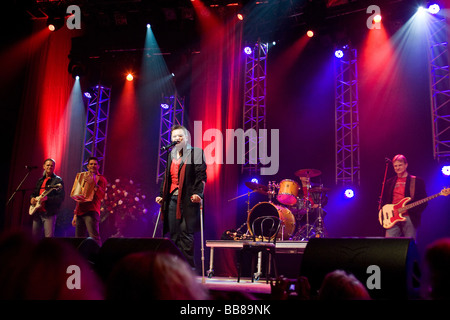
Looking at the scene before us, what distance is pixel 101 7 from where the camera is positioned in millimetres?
10039

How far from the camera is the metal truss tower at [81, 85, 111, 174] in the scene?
36.3 ft

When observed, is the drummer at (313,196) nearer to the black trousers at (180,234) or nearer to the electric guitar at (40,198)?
the black trousers at (180,234)

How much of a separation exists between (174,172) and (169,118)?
5921 millimetres

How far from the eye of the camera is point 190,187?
5.50 metres

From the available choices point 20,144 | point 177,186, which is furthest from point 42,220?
point 177,186

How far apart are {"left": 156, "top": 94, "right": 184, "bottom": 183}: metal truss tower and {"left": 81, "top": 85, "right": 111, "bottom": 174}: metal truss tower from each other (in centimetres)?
152

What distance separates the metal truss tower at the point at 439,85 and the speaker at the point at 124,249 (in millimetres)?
6467

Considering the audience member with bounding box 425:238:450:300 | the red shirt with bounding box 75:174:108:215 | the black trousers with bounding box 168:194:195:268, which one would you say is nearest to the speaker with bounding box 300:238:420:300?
the audience member with bounding box 425:238:450:300

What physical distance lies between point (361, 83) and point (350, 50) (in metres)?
0.78

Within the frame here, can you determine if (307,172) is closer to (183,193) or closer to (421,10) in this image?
(183,193)

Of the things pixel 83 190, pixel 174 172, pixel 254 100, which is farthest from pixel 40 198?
pixel 254 100

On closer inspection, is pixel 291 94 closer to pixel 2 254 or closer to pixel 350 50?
pixel 350 50

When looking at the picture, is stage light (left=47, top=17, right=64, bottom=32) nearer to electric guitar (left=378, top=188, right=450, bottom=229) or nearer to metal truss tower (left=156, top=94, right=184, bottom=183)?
metal truss tower (left=156, top=94, right=184, bottom=183)
